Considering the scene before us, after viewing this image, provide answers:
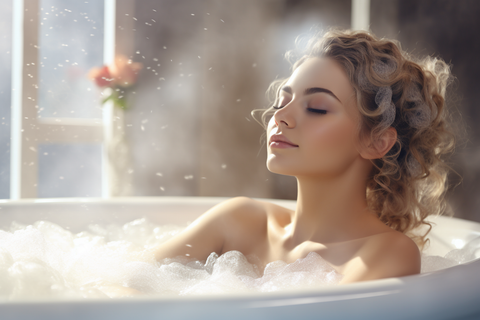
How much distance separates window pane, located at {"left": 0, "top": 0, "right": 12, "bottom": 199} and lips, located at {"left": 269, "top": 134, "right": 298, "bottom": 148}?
1.94m

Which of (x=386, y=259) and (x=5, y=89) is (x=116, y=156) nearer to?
(x=5, y=89)

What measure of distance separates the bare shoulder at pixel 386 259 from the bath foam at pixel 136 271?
0.24 ft

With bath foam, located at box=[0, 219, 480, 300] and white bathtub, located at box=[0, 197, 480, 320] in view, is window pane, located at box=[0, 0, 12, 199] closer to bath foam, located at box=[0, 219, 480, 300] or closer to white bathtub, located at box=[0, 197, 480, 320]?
bath foam, located at box=[0, 219, 480, 300]

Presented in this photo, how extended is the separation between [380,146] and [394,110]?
80mm

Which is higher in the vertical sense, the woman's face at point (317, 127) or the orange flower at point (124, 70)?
the orange flower at point (124, 70)

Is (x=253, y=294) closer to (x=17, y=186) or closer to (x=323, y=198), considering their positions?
(x=323, y=198)

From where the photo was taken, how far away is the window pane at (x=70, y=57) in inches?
93.0

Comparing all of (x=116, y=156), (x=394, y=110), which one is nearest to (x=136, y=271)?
(x=394, y=110)

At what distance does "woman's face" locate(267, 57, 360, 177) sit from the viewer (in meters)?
0.80

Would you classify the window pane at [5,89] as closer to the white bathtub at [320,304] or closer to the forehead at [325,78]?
the forehead at [325,78]

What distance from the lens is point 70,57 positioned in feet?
8.20

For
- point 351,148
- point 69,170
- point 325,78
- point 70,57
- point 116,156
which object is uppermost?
point 70,57

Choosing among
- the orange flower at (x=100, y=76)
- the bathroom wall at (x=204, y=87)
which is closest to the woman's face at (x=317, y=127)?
the bathroom wall at (x=204, y=87)

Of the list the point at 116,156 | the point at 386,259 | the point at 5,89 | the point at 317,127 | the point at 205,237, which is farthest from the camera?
→ the point at 116,156
